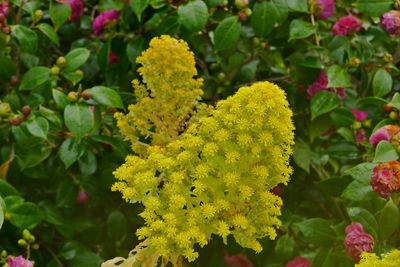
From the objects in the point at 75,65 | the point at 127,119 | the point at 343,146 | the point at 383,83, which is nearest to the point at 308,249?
the point at 343,146

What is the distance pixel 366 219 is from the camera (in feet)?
4.44

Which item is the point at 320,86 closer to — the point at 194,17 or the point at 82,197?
the point at 194,17

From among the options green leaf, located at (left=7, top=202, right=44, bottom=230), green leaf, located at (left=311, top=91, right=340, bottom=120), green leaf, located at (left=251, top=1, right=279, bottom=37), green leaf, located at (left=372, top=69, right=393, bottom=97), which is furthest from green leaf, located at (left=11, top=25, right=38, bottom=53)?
green leaf, located at (left=372, top=69, right=393, bottom=97)

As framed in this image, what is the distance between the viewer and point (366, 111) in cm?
170

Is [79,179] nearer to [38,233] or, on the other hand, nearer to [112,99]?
[38,233]

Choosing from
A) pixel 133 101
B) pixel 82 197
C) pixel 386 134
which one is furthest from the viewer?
pixel 82 197

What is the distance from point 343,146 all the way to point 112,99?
0.51 m

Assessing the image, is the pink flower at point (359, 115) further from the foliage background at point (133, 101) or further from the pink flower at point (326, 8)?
the pink flower at point (326, 8)

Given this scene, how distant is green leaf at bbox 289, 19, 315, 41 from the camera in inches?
62.5

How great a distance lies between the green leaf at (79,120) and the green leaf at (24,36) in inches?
9.7

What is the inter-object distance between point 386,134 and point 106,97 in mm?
476

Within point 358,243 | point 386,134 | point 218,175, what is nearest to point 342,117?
point 386,134

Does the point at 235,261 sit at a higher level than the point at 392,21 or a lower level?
lower

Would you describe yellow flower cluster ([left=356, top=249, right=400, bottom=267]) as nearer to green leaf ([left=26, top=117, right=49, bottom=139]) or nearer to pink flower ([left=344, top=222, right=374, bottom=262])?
pink flower ([left=344, top=222, right=374, bottom=262])
